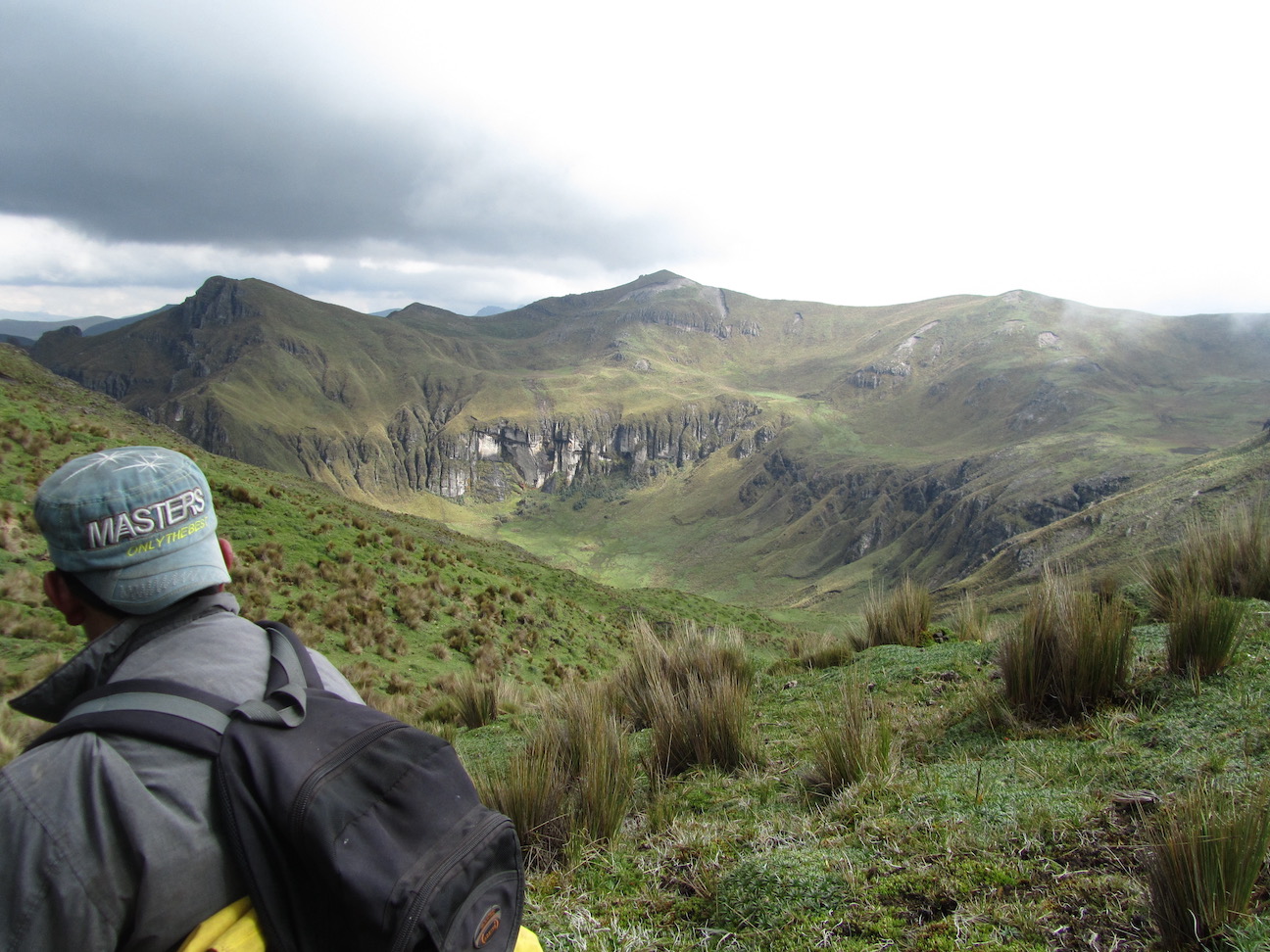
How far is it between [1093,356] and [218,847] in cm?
24468

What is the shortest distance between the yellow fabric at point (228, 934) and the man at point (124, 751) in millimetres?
41

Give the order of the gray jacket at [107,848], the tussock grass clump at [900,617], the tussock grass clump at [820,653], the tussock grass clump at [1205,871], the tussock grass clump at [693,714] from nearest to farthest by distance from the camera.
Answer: the gray jacket at [107,848] < the tussock grass clump at [1205,871] < the tussock grass clump at [693,714] < the tussock grass clump at [820,653] < the tussock grass clump at [900,617]

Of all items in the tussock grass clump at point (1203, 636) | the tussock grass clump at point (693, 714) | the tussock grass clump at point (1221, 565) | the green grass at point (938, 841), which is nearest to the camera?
the green grass at point (938, 841)

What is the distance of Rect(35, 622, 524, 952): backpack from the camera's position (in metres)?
1.58

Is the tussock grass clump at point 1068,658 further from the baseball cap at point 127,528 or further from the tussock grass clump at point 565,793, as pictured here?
the baseball cap at point 127,528

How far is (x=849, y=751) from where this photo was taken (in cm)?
417

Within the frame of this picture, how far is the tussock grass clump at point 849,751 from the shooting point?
13.5 ft

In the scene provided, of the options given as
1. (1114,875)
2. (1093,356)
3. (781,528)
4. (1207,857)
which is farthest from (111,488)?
(1093,356)

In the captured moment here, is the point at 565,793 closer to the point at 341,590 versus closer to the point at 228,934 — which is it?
the point at 228,934

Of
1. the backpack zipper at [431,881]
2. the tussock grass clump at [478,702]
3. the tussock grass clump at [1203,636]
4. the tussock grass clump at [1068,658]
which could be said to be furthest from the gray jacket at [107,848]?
the tussock grass clump at [478,702]

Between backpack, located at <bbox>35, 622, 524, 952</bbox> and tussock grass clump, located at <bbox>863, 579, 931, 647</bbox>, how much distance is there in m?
8.25

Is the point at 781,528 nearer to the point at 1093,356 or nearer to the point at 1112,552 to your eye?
the point at 1093,356

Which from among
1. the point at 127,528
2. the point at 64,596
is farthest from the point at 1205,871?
the point at 64,596

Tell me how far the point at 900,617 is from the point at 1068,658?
4.82 meters
